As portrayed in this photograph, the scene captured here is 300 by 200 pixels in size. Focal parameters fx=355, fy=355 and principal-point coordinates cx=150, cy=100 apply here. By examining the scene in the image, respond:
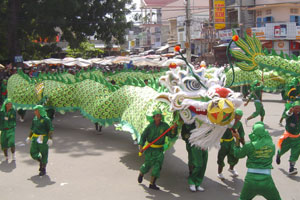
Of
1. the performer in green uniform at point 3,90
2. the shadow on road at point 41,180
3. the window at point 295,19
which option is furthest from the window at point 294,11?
the shadow on road at point 41,180

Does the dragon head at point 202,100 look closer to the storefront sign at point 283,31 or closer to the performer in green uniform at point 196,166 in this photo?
the performer in green uniform at point 196,166

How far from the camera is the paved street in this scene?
18.0ft

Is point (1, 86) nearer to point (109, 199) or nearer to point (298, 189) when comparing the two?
point (109, 199)

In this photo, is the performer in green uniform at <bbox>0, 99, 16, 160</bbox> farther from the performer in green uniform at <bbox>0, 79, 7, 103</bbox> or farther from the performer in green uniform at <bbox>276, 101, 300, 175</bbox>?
the performer in green uniform at <bbox>0, 79, 7, 103</bbox>

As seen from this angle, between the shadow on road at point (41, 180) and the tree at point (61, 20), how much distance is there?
40.7ft

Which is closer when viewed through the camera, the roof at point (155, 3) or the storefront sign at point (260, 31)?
the storefront sign at point (260, 31)

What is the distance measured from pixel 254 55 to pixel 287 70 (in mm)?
1458

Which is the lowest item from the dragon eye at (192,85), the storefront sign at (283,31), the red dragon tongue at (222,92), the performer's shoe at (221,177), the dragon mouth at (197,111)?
the performer's shoe at (221,177)

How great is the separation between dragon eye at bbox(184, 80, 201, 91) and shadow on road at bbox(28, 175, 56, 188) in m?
2.83

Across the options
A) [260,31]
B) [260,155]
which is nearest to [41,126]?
[260,155]

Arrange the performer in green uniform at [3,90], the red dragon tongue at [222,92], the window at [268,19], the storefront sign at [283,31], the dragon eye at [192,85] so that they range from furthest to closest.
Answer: the window at [268,19] → the storefront sign at [283,31] → the performer in green uniform at [3,90] → the dragon eye at [192,85] → the red dragon tongue at [222,92]

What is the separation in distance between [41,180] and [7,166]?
1.26 m

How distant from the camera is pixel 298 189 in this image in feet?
18.2

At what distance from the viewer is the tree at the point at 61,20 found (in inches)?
687
